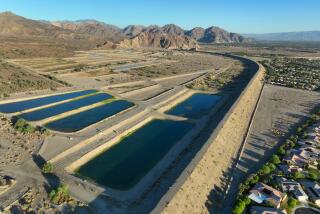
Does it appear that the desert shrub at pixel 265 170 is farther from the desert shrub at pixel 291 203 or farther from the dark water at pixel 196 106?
the dark water at pixel 196 106

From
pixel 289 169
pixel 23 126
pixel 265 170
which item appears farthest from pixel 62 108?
pixel 289 169

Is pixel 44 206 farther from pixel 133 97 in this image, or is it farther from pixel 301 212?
pixel 133 97

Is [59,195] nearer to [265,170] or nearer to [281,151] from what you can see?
[265,170]

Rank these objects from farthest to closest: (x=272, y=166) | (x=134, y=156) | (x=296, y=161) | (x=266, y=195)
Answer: (x=134, y=156), (x=296, y=161), (x=272, y=166), (x=266, y=195)

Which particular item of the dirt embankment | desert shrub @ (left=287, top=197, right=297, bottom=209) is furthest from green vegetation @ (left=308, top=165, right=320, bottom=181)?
the dirt embankment

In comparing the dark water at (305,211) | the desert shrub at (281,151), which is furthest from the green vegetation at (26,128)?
the dark water at (305,211)

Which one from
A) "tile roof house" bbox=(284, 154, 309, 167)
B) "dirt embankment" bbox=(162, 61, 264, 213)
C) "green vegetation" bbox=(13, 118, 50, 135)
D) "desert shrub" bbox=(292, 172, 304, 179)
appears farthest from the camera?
"green vegetation" bbox=(13, 118, 50, 135)

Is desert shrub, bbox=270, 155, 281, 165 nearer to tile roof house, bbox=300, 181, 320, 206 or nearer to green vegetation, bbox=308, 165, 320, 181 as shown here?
green vegetation, bbox=308, 165, 320, 181
